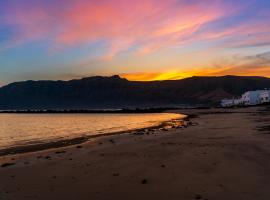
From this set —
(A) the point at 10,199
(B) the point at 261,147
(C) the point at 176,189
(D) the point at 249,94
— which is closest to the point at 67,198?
(A) the point at 10,199

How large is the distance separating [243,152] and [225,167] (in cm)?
293

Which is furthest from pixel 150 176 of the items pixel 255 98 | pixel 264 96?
pixel 255 98

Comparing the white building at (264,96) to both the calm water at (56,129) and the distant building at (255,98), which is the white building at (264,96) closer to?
the distant building at (255,98)

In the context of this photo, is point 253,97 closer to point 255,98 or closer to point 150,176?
point 255,98


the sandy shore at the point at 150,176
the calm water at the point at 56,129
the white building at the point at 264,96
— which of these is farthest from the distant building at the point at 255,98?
the sandy shore at the point at 150,176

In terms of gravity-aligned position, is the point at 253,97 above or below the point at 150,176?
above

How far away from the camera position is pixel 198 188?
30.6 feet

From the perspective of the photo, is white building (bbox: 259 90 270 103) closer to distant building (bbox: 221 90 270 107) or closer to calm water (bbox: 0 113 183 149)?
distant building (bbox: 221 90 270 107)

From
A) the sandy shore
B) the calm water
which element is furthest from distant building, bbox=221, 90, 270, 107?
the sandy shore

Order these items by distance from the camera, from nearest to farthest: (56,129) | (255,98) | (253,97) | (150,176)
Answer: (150,176)
(56,129)
(255,98)
(253,97)

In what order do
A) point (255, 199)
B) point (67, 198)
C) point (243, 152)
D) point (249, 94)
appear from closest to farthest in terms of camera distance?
point (255, 199) → point (67, 198) → point (243, 152) → point (249, 94)

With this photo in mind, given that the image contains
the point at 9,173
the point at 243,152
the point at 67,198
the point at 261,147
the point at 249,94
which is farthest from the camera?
the point at 249,94

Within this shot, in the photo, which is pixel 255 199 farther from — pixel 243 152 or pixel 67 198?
pixel 243 152

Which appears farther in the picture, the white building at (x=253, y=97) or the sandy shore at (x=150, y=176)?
the white building at (x=253, y=97)
